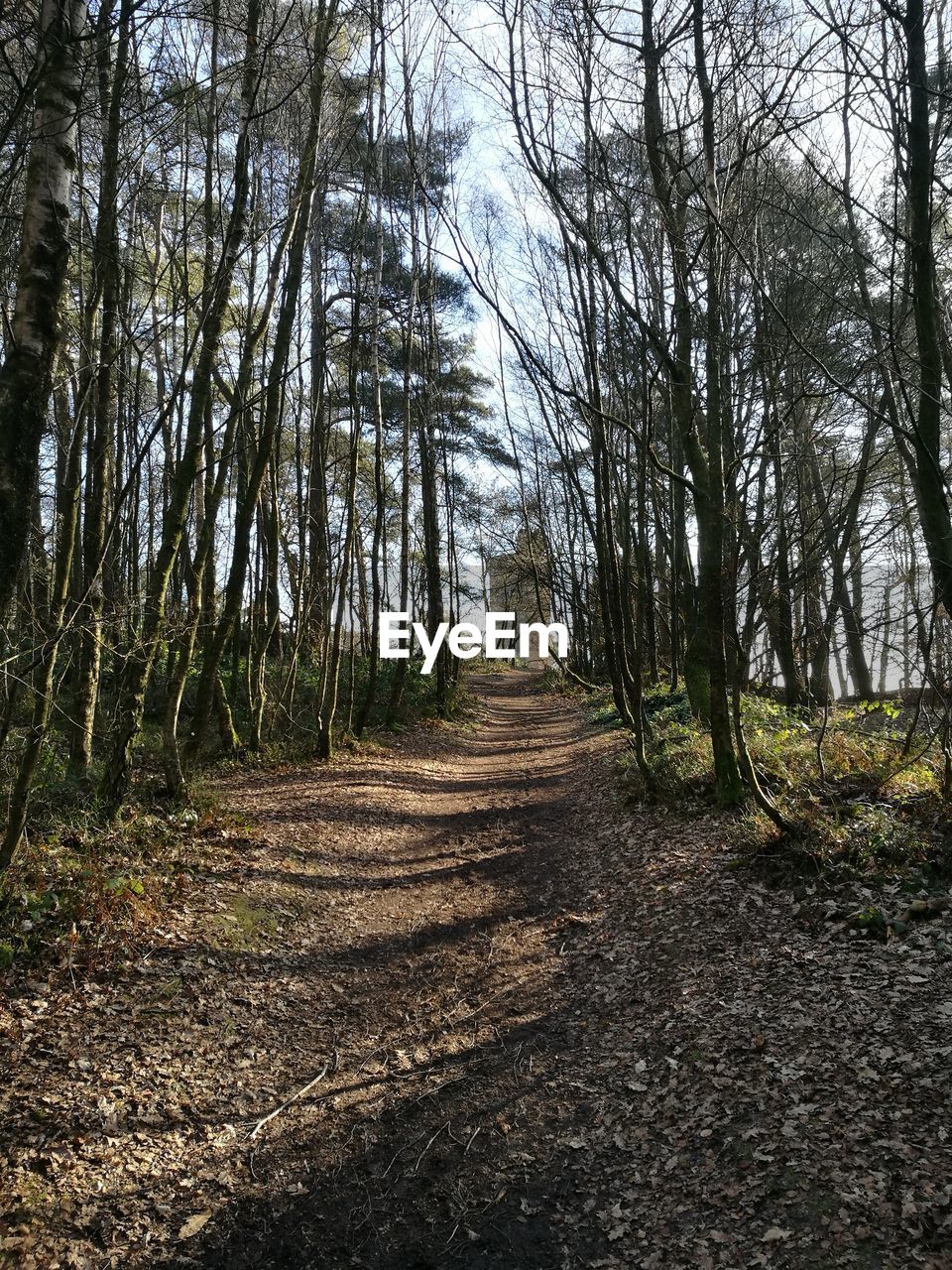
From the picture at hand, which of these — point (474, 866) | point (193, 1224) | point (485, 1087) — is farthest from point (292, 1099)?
point (474, 866)

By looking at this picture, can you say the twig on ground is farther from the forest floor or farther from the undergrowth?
the undergrowth

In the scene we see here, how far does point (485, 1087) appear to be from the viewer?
4156 mm

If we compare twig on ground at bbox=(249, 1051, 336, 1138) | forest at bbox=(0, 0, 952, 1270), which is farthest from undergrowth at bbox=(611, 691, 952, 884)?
twig on ground at bbox=(249, 1051, 336, 1138)

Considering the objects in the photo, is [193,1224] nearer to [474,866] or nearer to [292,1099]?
[292,1099]

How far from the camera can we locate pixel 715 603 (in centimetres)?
718

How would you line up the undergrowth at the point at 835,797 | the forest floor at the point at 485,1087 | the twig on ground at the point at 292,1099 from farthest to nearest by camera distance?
the undergrowth at the point at 835,797 → the twig on ground at the point at 292,1099 → the forest floor at the point at 485,1087

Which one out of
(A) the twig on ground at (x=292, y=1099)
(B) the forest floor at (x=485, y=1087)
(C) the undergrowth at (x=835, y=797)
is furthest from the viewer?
(C) the undergrowth at (x=835, y=797)

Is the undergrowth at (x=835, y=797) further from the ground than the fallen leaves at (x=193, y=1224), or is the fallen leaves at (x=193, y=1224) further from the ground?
the undergrowth at (x=835, y=797)

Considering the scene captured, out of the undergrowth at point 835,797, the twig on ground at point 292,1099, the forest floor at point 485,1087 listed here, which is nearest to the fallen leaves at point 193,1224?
the forest floor at point 485,1087

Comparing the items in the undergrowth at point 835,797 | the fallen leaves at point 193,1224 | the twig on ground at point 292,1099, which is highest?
the undergrowth at point 835,797

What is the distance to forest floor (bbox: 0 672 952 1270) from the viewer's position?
3012 millimetres

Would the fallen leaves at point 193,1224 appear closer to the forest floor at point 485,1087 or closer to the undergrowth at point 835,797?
the forest floor at point 485,1087

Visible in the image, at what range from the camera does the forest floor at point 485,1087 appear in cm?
301

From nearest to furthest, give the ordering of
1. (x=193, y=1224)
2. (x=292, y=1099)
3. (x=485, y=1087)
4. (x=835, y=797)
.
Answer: (x=193, y=1224) < (x=292, y=1099) < (x=485, y=1087) < (x=835, y=797)
